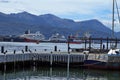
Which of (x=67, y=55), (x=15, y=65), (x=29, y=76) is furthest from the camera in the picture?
(x=67, y=55)

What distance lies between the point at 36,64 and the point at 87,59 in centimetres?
981

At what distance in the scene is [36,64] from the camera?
6769 cm

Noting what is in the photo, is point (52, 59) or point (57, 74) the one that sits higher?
point (52, 59)

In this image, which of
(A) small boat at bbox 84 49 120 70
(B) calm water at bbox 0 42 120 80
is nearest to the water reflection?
(B) calm water at bbox 0 42 120 80

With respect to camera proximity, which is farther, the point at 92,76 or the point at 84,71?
the point at 84,71

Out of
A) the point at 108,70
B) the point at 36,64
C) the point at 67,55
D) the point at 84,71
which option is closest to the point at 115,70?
the point at 108,70

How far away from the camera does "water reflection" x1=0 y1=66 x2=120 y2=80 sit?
53625mm

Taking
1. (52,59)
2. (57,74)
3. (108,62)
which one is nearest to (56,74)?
(57,74)

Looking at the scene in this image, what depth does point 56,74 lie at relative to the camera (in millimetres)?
59125

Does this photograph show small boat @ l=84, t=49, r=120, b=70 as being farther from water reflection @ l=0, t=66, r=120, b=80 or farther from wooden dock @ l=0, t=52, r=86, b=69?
wooden dock @ l=0, t=52, r=86, b=69

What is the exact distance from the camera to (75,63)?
67375 mm

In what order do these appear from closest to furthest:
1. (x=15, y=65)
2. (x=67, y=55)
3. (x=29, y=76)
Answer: (x=29, y=76)
(x=15, y=65)
(x=67, y=55)

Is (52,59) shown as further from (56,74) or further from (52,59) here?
(56,74)

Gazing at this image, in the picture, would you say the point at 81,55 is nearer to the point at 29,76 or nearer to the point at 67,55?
the point at 67,55
